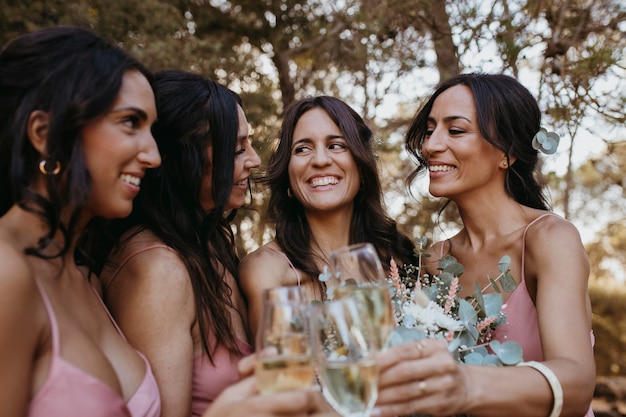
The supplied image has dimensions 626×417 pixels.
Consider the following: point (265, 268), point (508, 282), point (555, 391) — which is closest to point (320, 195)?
point (265, 268)

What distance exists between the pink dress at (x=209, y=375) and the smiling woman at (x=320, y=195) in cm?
72

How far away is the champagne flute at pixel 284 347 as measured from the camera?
153 cm

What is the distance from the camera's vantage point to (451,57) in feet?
20.4

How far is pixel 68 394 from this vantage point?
6.53 feet

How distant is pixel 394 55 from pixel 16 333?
5.24 meters

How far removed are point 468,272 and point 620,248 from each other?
16.0m

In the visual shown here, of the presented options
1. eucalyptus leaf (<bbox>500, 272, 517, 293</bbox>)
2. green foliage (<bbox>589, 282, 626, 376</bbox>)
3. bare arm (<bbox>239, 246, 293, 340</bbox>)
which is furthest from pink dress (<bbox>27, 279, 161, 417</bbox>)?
green foliage (<bbox>589, 282, 626, 376</bbox>)

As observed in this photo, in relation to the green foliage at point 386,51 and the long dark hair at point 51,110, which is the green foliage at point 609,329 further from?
the long dark hair at point 51,110

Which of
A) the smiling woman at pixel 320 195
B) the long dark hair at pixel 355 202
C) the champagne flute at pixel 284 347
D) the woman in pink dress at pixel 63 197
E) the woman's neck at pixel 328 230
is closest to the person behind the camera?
the champagne flute at pixel 284 347

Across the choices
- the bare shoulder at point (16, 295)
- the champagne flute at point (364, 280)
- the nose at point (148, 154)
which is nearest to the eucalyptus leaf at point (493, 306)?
the champagne flute at point (364, 280)

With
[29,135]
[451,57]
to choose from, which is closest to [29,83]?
[29,135]

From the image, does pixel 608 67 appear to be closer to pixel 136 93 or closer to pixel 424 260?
pixel 424 260

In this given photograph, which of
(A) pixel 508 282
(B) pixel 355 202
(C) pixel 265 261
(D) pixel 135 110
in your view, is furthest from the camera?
(B) pixel 355 202

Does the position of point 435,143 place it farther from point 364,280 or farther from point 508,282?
point 364,280
